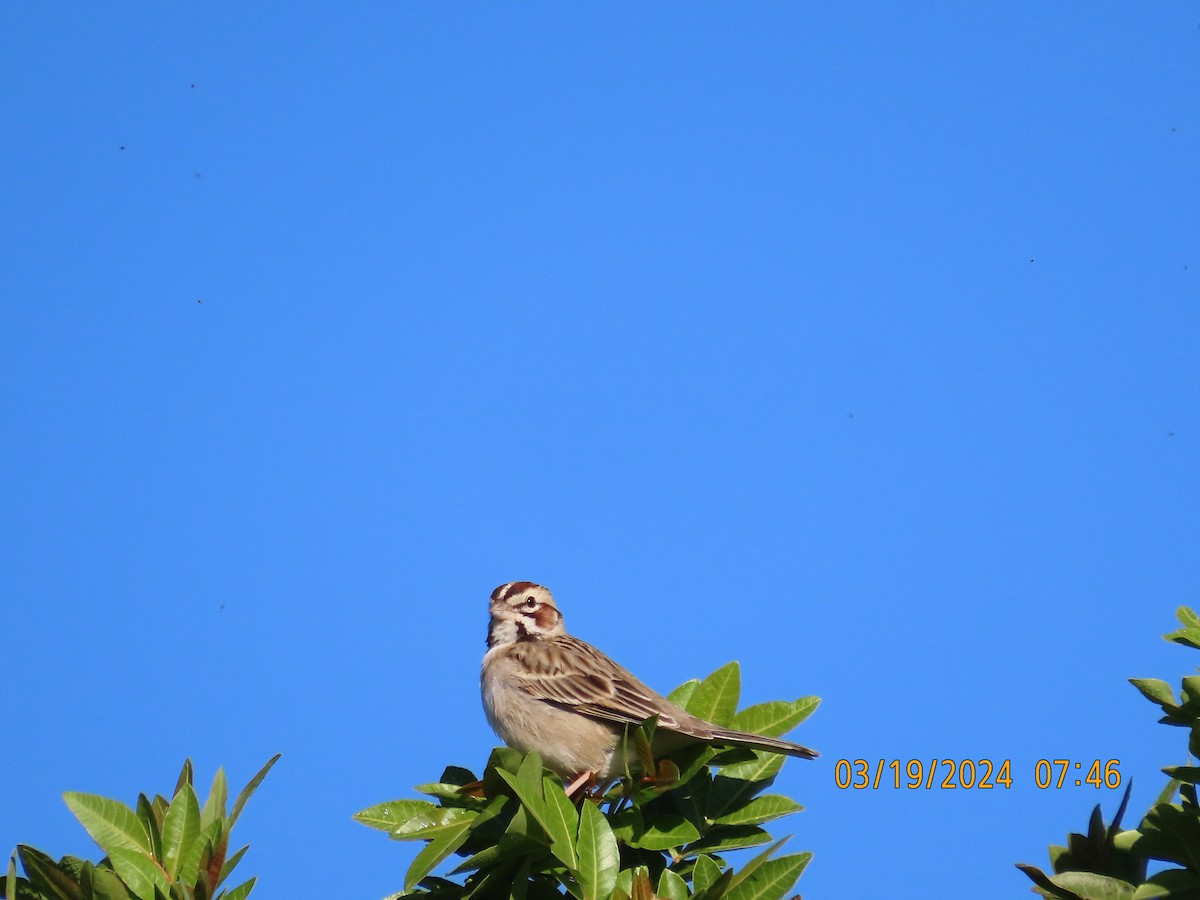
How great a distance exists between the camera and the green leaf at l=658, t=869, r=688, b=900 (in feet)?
12.0

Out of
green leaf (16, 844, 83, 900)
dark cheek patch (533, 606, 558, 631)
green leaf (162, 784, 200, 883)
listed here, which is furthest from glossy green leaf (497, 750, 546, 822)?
dark cheek patch (533, 606, 558, 631)

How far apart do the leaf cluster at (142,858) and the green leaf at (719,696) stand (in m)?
1.85

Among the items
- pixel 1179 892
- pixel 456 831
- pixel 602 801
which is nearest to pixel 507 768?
pixel 456 831

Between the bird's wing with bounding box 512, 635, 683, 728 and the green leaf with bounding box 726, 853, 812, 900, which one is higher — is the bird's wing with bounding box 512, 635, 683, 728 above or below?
above

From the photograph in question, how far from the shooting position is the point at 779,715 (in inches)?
187

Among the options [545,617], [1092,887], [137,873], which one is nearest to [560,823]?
[137,873]

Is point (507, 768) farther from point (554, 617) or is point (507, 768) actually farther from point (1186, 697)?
point (554, 617)

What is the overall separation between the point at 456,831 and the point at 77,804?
1197 millimetres

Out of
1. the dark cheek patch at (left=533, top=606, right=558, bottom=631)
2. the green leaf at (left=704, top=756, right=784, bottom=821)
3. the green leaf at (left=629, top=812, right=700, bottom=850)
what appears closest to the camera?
the green leaf at (left=629, top=812, right=700, bottom=850)

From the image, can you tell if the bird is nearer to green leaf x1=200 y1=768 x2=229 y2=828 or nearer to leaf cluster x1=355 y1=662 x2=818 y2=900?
leaf cluster x1=355 y1=662 x2=818 y2=900

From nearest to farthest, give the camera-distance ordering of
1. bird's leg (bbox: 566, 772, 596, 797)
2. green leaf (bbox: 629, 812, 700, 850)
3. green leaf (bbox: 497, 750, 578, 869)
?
green leaf (bbox: 497, 750, 578, 869), green leaf (bbox: 629, 812, 700, 850), bird's leg (bbox: 566, 772, 596, 797)

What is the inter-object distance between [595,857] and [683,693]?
4.94 feet

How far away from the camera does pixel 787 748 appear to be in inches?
179

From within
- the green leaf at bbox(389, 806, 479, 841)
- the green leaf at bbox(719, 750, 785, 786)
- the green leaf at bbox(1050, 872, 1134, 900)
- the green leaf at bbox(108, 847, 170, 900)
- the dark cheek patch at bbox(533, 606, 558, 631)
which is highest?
the dark cheek patch at bbox(533, 606, 558, 631)
